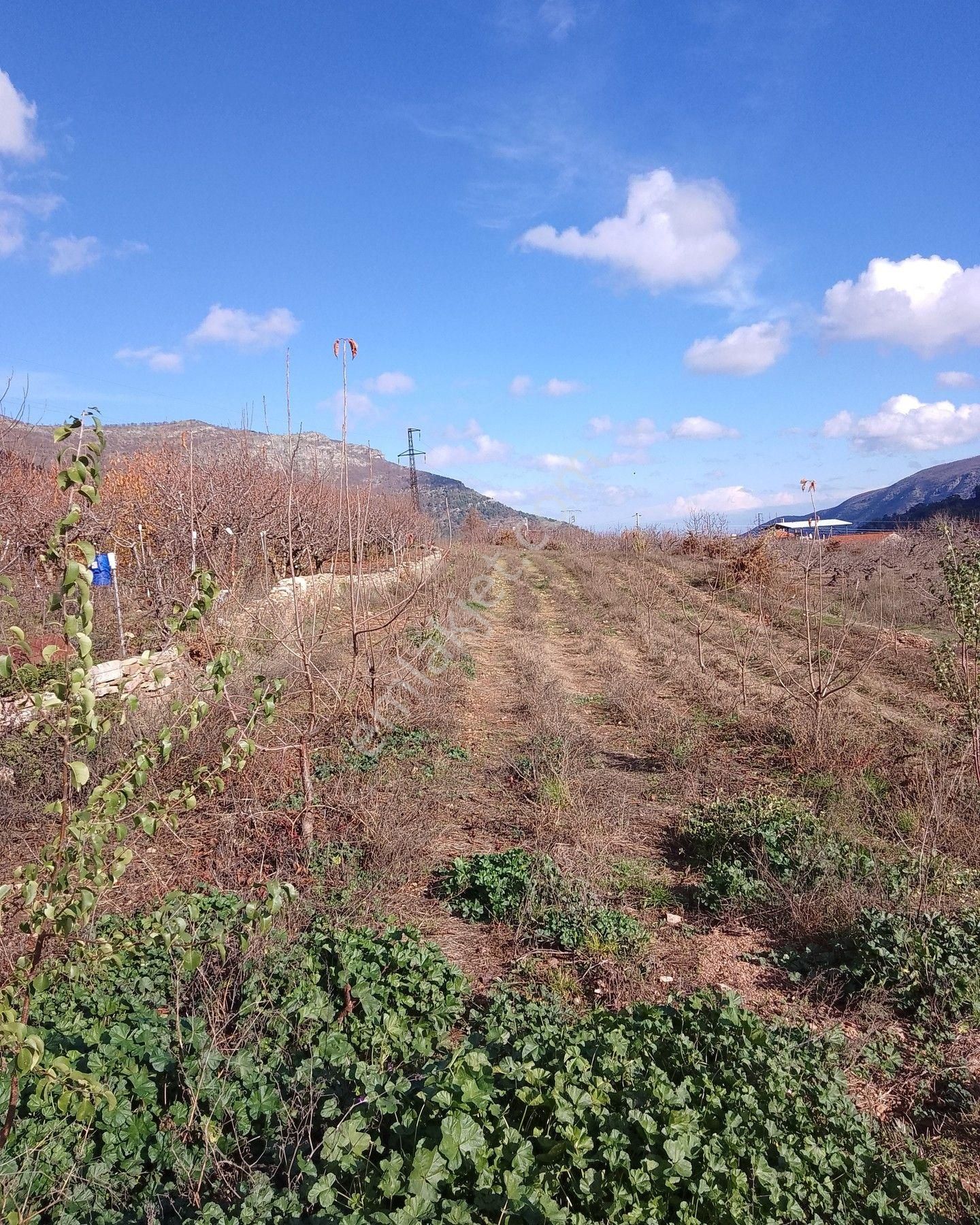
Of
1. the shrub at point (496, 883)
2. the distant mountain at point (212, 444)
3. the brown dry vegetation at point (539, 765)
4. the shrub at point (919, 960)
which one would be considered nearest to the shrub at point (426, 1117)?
the brown dry vegetation at point (539, 765)

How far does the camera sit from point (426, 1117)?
2.14 metres

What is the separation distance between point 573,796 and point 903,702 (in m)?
4.47

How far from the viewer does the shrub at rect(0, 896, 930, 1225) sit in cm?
189

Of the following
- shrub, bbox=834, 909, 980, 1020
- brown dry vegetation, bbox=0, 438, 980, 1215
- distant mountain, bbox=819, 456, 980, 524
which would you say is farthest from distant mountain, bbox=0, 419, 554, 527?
distant mountain, bbox=819, 456, 980, 524

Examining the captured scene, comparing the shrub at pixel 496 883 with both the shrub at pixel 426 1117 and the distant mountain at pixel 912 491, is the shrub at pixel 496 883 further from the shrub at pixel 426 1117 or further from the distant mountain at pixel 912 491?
the distant mountain at pixel 912 491

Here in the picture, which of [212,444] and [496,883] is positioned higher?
[212,444]

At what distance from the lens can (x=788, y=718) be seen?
262 inches

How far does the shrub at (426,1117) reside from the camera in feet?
6.20

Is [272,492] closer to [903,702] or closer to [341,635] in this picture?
[341,635]

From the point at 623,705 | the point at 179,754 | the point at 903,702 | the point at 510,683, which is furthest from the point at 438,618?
the point at 903,702

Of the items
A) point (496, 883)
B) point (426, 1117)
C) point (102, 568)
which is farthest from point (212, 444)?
point (426, 1117)

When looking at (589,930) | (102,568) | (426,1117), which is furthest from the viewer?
(102,568)

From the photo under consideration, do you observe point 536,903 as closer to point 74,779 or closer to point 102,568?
point 74,779

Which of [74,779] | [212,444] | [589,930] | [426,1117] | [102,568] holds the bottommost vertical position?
[589,930]
